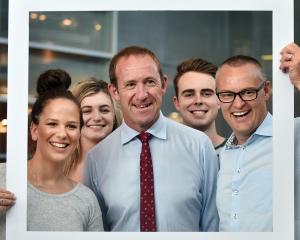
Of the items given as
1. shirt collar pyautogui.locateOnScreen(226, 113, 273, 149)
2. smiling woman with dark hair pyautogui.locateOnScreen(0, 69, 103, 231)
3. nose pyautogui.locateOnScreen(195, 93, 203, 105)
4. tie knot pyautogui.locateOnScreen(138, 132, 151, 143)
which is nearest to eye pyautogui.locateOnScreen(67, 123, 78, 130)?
smiling woman with dark hair pyautogui.locateOnScreen(0, 69, 103, 231)

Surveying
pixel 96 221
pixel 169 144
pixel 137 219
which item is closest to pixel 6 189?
pixel 96 221

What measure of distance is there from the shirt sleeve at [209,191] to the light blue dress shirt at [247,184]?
2 centimetres

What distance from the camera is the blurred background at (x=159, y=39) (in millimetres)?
2002

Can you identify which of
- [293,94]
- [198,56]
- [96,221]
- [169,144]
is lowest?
[96,221]

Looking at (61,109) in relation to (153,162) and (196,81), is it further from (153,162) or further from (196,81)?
(196,81)

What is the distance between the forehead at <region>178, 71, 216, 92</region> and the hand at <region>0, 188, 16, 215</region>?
2.40ft

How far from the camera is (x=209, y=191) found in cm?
203

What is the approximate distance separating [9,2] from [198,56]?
0.73 m

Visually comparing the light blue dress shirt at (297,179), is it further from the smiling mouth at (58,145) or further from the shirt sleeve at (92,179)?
the smiling mouth at (58,145)

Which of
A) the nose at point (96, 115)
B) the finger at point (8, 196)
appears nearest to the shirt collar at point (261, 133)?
the nose at point (96, 115)

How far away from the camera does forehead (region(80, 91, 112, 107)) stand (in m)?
2.04

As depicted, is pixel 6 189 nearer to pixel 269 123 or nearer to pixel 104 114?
pixel 104 114

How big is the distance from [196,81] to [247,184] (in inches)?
16.6

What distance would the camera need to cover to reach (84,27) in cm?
203
